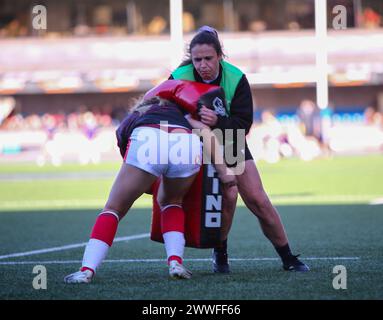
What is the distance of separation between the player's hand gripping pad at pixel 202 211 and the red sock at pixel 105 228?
55 cm

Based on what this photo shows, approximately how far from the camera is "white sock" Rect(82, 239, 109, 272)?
584 cm

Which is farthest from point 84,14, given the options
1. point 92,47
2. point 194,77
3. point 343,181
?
point 194,77

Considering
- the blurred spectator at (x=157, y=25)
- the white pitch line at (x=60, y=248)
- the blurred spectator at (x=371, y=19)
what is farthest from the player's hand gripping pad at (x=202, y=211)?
the blurred spectator at (x=371, y=19)

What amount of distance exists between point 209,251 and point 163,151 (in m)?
2.87

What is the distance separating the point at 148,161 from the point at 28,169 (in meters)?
22.8

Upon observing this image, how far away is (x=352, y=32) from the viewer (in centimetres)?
4138

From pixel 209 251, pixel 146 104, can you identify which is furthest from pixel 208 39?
pixel 209 251

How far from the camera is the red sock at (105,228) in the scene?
5.89m

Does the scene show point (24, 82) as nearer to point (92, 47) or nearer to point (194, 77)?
point (92, 47)

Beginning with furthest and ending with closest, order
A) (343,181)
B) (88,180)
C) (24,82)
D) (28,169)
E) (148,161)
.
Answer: (24,82)
(28,169)
(88,180)
(343,181)
(148,161)

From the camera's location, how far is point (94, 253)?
5.84 meters

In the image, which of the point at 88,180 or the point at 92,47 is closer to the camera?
the point at 88,180

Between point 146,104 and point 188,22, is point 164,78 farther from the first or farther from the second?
point 146,104

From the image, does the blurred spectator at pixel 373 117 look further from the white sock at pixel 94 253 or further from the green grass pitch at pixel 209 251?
the white sock at pixel 94 253
